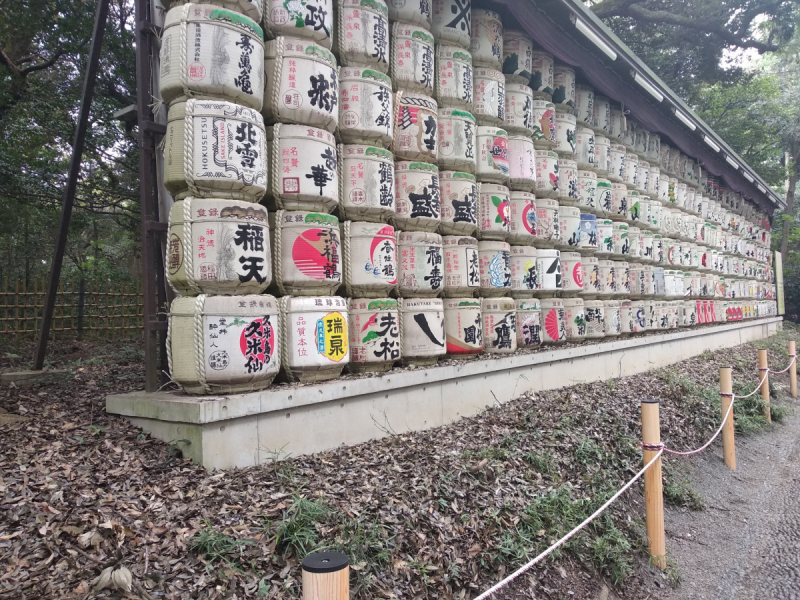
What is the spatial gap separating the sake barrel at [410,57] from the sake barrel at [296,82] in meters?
1.12

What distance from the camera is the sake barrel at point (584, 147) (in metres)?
8.43

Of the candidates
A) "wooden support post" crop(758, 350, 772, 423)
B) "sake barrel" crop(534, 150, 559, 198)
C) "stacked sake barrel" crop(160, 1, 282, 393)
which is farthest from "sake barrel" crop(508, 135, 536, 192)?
"wooden support post" crop(758, 350, 772, 423)

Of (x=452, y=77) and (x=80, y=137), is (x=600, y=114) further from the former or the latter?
(x=80, y=137)

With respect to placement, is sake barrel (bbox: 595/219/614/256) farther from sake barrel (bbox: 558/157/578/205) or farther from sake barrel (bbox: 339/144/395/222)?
sake barrel (bbox: 339/144/395/222)

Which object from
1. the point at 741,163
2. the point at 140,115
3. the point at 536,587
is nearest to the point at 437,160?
the point at 140,115

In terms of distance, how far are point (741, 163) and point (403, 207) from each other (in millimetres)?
13384

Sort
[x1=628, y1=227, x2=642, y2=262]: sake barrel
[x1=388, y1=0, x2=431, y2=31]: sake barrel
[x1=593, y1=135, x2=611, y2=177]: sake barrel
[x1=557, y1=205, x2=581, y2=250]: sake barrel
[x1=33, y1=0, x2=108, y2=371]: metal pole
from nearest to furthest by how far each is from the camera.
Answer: [x1=33, y1=0, x2=108, y2=371]: metal pole < [x1=388, y1=0, x2=431, y2=31]: sake barrel < [x1=557, y1=205, x2=581, y2=250]: sake barrel < [x1=593, y1=135, x2=611, y2=177]: sake barrel < [x1=628, y1=227, x2=642, y2=262]: sake barrel

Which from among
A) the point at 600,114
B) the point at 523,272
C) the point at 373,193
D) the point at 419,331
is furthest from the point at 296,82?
the point at 600,114

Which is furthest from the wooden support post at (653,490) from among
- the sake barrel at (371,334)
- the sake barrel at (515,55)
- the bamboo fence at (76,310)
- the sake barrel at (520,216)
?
the bamboo fence at (76,310)

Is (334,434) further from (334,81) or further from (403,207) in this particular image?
(334,81)

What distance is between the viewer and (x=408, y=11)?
17.7ft

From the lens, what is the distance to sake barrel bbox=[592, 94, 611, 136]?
358 inches

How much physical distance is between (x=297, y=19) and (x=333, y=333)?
2435mm

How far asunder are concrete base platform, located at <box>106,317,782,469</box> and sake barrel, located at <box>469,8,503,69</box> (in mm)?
3395
